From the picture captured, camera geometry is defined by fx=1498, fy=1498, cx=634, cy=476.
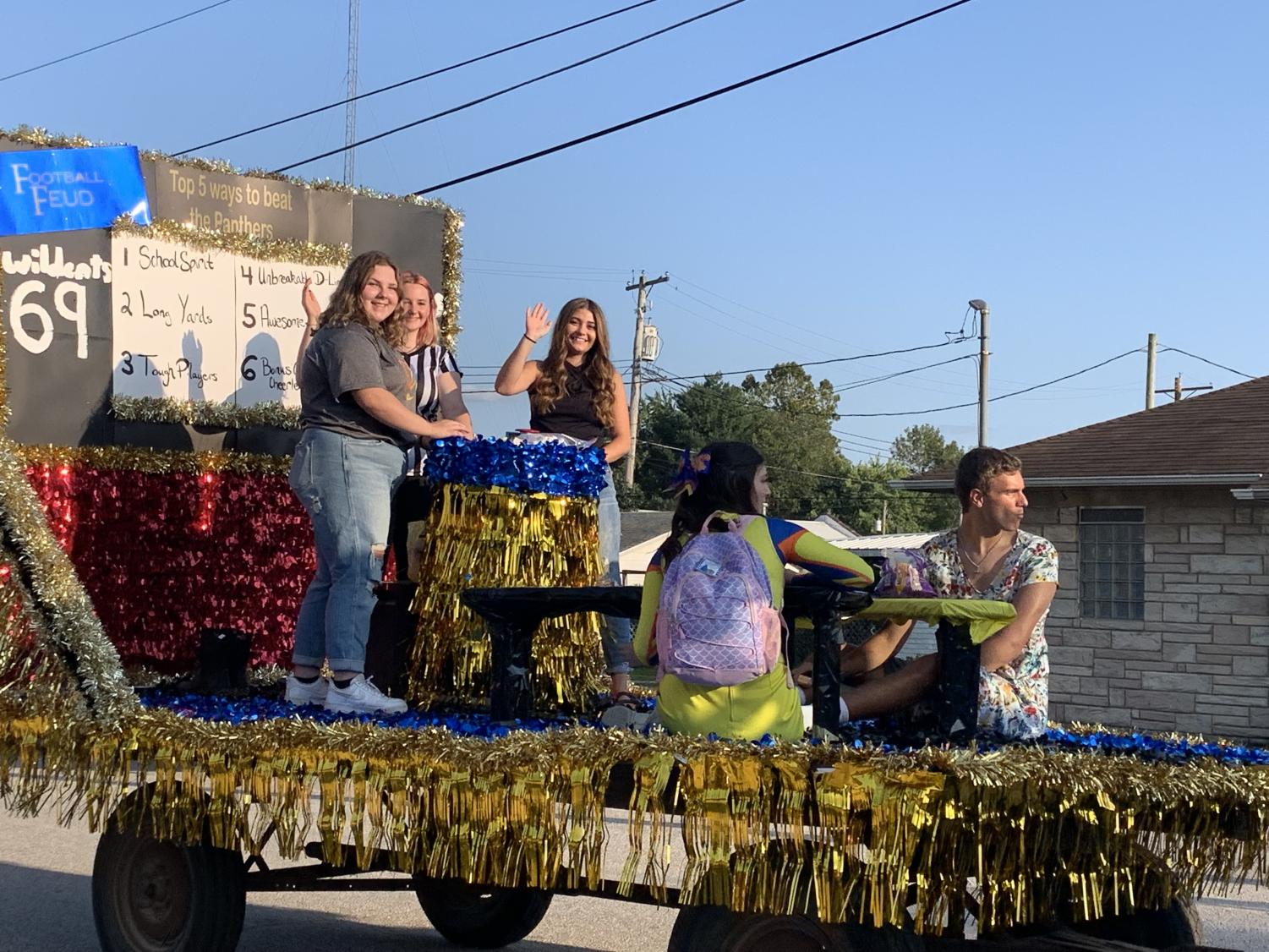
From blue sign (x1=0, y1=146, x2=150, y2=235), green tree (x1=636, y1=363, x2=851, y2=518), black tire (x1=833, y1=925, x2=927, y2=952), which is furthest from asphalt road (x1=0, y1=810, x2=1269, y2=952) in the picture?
green tree (x1=636, y1=363, x2=851, y2=518)

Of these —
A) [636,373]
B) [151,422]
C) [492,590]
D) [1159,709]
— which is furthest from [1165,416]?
[636,373]

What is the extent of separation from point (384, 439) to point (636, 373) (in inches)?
1665

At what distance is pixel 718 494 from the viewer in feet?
13.4

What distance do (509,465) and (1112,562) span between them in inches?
498

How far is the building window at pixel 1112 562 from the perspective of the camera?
54.0ft

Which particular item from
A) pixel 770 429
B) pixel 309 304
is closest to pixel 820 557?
pixel 309 304

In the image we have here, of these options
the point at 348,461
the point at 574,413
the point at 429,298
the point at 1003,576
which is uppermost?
the point at 429,298

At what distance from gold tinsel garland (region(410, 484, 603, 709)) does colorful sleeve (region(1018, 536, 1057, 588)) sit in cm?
162

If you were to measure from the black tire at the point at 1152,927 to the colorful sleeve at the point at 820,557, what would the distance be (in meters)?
1.04

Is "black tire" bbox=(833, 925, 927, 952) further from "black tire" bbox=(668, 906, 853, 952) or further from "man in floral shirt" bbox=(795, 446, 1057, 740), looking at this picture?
"man in floral shirt" bbox=(795, 446, 1057, 740)

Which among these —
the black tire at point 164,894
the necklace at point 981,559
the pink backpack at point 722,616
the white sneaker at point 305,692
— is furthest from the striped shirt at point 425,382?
the pink backpack at point 722,616

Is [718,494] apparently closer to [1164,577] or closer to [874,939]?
[874,939]

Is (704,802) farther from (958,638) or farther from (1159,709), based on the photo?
(1159,709)

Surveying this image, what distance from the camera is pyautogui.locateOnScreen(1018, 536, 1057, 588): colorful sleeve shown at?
4.93 m
